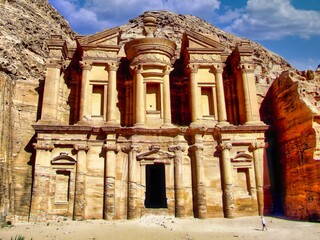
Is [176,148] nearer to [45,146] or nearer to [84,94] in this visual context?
[84,94]

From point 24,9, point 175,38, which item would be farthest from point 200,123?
point 24,9

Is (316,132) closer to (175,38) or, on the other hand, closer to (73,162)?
(73,162)

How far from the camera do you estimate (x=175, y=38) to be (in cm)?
2888

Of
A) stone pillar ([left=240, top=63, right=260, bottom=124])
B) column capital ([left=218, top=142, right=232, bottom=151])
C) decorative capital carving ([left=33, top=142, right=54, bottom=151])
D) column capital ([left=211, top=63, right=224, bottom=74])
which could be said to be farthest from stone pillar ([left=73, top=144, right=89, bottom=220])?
stone pillar ([left=240, top=63, right=260, bottom=124])

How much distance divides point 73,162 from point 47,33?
1478cm

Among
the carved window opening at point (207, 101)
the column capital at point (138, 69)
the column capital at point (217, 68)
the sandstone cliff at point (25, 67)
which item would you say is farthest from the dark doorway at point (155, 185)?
the sandstone cliff at point (25, 67)

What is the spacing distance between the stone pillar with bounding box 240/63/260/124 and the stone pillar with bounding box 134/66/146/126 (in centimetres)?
626

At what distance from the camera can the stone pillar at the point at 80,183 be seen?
618 inches

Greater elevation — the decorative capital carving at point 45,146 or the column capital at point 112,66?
the column capital at point 112,66

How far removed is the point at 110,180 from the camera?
643 inches

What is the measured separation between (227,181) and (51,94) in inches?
444

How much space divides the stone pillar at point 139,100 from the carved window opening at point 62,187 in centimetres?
481

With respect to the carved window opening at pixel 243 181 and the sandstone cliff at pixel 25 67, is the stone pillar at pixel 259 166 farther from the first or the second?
the sandstone cliff at pixel 25 67

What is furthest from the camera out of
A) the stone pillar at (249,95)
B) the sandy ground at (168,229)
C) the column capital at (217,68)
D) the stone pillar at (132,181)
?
the column capital at (217,68)
